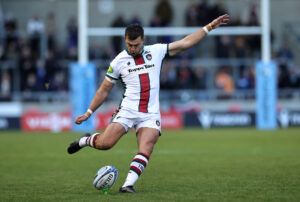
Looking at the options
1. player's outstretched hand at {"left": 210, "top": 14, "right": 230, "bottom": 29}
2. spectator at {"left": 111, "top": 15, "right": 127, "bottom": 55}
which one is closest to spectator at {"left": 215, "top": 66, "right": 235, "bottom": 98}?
spectator at {"left": 111, "top": 15, "right": 127, "bottom": 55}

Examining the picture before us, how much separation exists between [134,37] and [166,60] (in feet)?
68.2

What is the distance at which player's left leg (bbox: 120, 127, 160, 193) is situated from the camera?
1100 cm

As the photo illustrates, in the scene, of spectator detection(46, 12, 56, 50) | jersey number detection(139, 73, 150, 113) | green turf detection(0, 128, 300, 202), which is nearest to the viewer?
green turf detection(0, 128, 300, 202)

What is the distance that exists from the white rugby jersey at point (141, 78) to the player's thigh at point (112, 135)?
30 cm

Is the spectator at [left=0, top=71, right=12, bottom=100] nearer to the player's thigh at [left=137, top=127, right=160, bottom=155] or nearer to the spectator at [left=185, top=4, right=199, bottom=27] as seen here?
the spectator at [left=185, top=4, right=199, bottom=27]

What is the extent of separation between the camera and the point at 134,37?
1116 centimetres

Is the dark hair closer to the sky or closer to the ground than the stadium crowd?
closer to the sky

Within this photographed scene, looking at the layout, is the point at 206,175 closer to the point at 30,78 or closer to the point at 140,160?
the point at 140,160

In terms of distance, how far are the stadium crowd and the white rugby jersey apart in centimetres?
1943

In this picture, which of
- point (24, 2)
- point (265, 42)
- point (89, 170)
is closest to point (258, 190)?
point (89, 170)

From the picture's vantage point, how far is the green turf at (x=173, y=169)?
10875 mm

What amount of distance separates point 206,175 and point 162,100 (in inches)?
723

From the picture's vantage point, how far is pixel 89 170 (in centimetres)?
1485

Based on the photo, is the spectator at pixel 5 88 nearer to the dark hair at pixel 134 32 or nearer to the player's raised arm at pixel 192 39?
the player's raised arm at pixel 192 39
